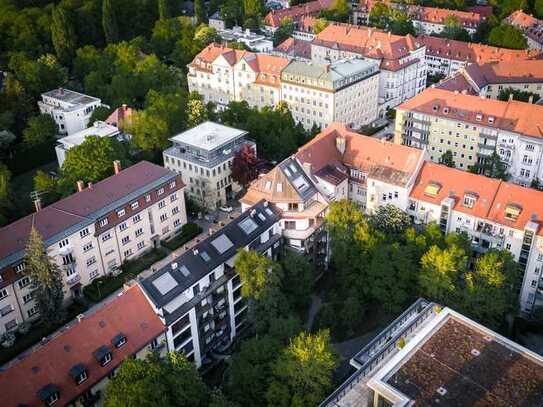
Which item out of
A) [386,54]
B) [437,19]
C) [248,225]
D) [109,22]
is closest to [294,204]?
[248,225]

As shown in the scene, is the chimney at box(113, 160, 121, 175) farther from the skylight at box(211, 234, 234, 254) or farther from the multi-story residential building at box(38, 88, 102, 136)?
the multi-story residential building at box(38, 88, 102, 136)

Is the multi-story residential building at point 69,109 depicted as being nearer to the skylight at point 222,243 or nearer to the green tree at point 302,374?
the skylight at point 222,243

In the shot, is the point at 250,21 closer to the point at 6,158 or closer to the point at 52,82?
the point at 52,82

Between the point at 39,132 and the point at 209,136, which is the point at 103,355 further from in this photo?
the point at 39,132

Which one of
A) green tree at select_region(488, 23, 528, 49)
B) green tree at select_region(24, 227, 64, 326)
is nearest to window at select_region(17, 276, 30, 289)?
green tree at select_region(24, 227, 64, 326)

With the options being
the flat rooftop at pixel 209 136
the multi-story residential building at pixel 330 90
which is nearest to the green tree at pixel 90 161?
the flat rooftop at pixel 209 136

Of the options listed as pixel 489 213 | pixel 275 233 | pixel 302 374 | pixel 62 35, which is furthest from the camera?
pixel 62 35

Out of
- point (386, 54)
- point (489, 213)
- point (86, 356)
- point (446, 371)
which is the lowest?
point (86, 356)

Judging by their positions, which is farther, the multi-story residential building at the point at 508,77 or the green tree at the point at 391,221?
the multi-story residential building at the point at 508,77
